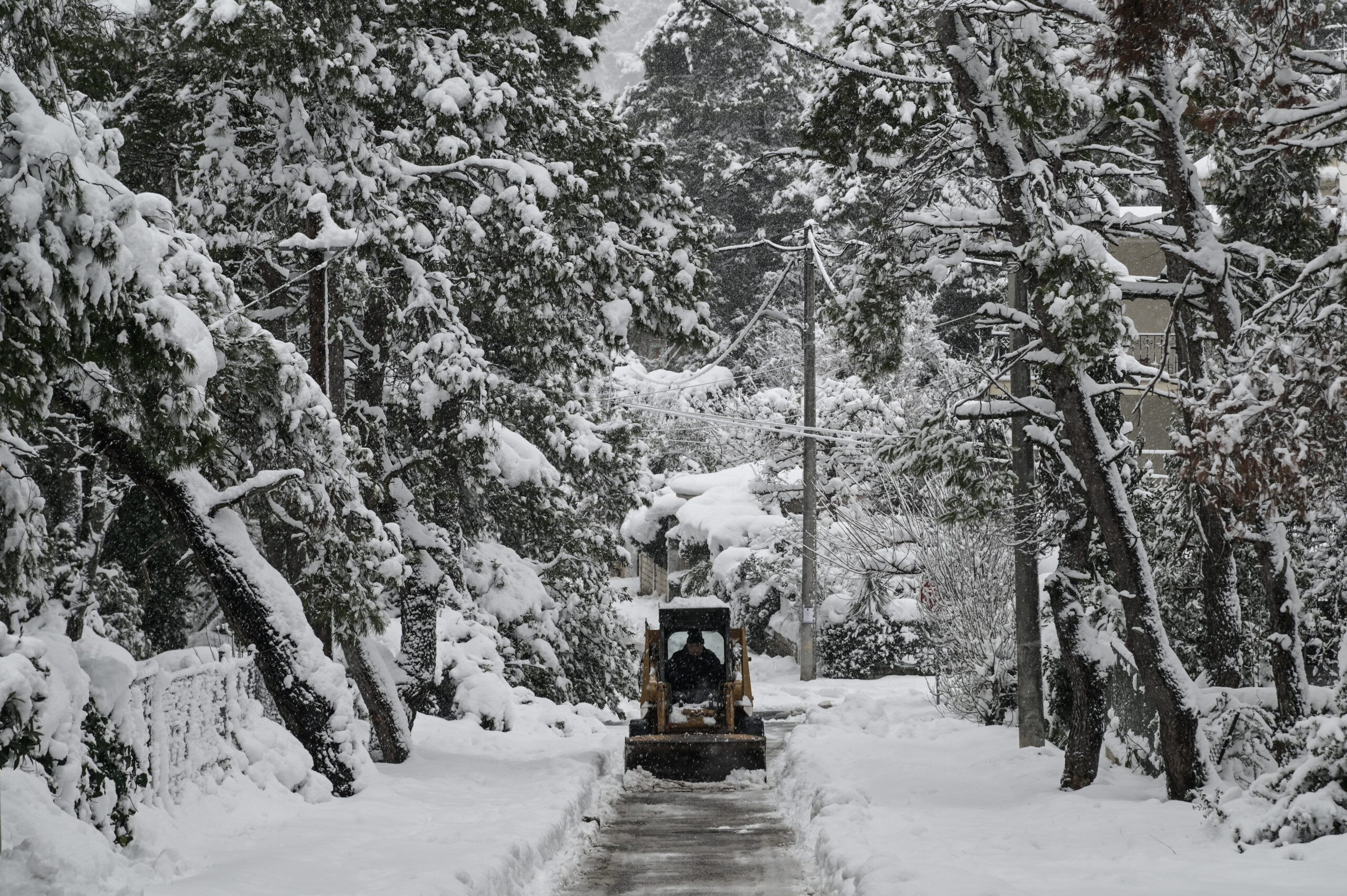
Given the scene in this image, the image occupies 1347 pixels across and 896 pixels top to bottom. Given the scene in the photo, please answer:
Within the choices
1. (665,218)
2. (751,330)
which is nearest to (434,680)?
(665,218)

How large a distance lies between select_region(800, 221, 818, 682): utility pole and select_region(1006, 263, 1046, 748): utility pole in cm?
1315

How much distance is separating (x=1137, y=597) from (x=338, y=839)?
727 cm

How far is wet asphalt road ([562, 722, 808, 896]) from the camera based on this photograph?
31.1 ft

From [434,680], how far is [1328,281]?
1303 cm

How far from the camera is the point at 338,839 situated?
9.59 metres

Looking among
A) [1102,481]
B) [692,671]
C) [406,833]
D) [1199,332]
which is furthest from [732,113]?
[406,833]

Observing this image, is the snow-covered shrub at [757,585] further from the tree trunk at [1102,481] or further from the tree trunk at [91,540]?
the tree trunk at [1102,481]

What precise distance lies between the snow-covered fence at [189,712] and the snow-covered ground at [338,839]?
24 centimetres

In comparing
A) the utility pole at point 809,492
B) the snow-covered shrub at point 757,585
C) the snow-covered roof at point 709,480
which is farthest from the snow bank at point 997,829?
the snow-covered roof at point 709,480

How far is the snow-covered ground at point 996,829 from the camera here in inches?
313

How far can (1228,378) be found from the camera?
26.7ft

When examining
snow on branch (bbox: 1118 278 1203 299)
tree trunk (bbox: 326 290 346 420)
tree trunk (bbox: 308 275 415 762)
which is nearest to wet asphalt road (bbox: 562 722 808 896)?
tree trunk (bbox: 308 275 415 762)

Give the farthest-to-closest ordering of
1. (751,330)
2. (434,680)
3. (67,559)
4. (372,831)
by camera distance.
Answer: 1. (751,330)
2. (434,680)
3. (67,559)
4. (372,831)

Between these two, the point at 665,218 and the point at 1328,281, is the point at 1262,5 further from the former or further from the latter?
the point at 665,218
